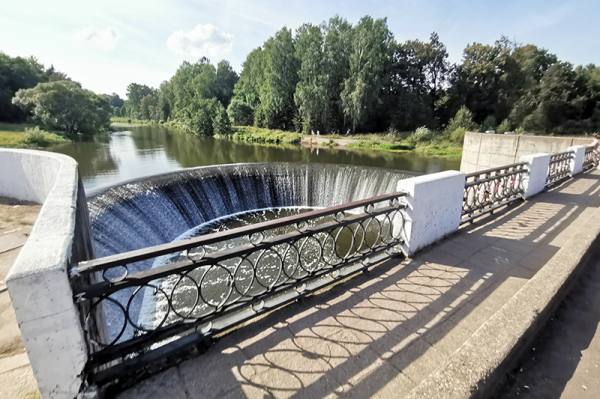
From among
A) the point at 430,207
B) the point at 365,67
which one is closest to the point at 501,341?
the point at 430,207

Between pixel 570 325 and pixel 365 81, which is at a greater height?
pixel 365 81

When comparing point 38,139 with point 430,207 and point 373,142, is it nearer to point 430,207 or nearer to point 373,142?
point 373,142

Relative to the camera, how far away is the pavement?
6.15 feet

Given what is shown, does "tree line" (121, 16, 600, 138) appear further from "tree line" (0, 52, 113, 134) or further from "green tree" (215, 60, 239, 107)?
"green tree" (215, 60, 239, 107)

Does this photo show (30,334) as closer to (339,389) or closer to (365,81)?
(339,389)

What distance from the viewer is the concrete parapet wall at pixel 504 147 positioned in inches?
432

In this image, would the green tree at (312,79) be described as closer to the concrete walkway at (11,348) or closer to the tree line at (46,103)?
the tree line at (46,103)

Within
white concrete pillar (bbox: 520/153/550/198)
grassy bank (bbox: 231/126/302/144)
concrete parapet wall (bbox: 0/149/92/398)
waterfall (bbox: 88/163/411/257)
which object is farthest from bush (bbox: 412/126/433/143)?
concrete parapet wall (bbox: 0/149/92/398)

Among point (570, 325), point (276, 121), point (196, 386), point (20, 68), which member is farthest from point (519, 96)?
point (20, 68)

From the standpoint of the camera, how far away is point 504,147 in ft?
39.9

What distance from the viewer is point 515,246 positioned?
3893 mm

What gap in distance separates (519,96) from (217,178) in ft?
126

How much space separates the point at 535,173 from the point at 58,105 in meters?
40.0

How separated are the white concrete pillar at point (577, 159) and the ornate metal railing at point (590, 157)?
765mm
